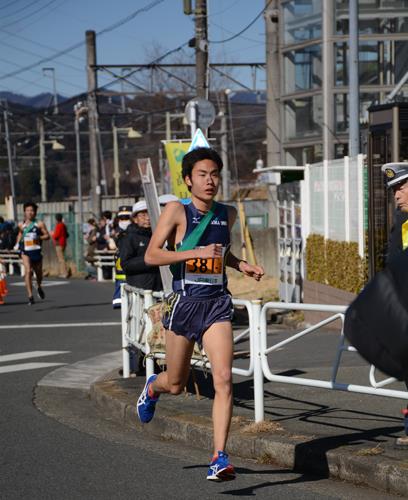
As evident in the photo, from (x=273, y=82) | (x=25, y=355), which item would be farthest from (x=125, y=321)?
(x=273, y=82)

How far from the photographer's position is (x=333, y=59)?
27656mm

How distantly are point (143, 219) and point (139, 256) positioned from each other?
410 millimetres

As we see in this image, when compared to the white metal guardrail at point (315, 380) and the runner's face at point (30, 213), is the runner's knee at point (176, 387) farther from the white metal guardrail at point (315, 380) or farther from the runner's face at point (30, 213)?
the runner's face at point (30, 213)

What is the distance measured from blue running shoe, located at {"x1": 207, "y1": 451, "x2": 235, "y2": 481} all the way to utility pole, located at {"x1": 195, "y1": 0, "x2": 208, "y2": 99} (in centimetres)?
1530

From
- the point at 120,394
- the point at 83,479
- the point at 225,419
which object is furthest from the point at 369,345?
the point at 120,394

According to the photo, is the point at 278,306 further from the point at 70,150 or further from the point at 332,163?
the point at 70,150

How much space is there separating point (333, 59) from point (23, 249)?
9796mm

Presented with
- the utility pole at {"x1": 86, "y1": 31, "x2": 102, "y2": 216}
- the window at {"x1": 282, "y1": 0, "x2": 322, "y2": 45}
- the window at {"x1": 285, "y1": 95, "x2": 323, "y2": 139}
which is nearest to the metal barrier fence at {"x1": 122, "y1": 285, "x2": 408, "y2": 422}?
the window at {"x1": 282, "y1": 0, "x2": 322, "y2": 45}

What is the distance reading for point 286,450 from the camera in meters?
7.41

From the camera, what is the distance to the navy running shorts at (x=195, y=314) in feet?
22.5

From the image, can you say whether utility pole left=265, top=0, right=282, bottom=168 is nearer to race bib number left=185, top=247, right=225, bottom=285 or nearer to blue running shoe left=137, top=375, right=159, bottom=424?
blue running shoe left=137, top=375, right=159, bottom=424

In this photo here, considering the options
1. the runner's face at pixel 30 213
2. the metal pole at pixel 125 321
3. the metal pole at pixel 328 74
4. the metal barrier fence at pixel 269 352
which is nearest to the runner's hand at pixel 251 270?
the metal barrier fence at pixel 269 352

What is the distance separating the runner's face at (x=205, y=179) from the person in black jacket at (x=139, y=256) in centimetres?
433

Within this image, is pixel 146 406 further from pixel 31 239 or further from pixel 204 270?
pixel 31 239
